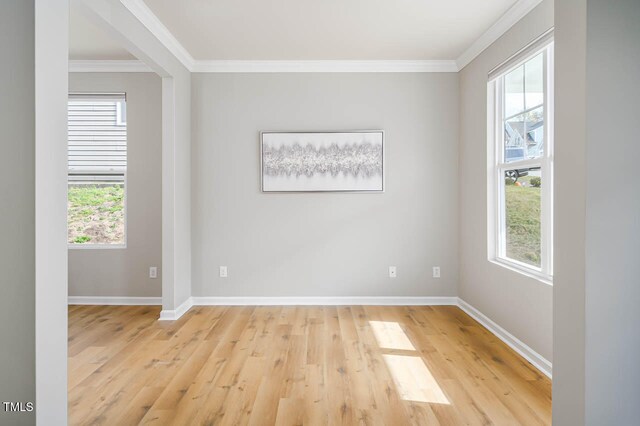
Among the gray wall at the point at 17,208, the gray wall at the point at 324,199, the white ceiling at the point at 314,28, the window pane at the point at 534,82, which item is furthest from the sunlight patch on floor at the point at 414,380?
the white ceiling at the point at 314,28

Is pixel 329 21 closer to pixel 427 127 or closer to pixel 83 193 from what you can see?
pixel 427 127

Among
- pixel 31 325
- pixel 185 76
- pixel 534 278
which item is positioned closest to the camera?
pixel 31 325

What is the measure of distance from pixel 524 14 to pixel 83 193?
4714 millimetres

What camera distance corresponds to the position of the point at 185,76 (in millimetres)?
4109

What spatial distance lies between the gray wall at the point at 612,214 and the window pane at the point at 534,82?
1.57 m

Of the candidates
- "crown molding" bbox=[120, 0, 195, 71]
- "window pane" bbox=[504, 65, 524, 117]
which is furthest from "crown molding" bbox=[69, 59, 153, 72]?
"window pane" bbox=[504, 65, 524, 117]

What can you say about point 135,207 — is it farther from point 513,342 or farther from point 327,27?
point 513,342

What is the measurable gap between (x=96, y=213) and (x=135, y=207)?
1.64ft

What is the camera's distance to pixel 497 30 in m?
3.29

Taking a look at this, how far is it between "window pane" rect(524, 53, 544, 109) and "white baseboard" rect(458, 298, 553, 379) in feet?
6.01

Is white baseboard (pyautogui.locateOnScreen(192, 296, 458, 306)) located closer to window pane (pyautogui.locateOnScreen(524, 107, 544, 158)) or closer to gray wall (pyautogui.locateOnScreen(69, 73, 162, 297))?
gray wall (pyautogui.locateOnScreen(69, 73, 162, 297))

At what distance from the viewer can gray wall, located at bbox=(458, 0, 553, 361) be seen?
8.91 feet

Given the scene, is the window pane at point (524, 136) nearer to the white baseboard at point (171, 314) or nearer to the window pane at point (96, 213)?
the white baseboard at point (171, 314)

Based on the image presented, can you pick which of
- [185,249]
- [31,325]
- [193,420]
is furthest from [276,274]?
[31,325]
